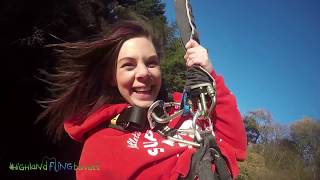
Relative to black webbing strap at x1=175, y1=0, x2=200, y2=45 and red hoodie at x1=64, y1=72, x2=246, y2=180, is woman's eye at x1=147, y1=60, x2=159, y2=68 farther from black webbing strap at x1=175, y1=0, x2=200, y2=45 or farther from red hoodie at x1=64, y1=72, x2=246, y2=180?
black webbing strap at x1=175, y1=0, x2=200, y2=45

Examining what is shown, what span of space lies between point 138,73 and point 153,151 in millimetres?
309

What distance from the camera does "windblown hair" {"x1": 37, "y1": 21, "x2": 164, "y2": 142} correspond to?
159cm

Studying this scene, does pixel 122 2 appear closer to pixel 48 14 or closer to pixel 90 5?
pixel 90 5

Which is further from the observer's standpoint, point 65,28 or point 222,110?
point 65,28

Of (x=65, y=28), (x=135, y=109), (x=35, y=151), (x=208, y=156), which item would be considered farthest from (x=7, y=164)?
(x=208, y=156)

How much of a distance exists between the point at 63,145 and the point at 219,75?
3.97 m

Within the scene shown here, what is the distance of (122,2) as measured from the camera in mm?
9680

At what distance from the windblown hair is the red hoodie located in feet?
1.06

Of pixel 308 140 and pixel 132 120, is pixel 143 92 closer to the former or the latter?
pixel 132 120

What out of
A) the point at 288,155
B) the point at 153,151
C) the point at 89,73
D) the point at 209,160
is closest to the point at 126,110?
the point at 153,151

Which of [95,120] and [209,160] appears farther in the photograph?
[95,120]

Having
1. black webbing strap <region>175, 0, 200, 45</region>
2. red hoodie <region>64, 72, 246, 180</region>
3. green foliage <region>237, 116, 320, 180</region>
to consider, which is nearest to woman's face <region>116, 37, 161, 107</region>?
red hoodie <region>64, 72, 246, 180</region>

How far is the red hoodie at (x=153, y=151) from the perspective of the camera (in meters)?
1.22

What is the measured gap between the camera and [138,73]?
140 centimetres
